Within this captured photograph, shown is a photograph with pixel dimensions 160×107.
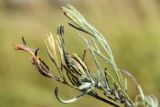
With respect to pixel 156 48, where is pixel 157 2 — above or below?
above

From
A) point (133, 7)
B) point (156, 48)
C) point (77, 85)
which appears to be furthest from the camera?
point (133, 7)

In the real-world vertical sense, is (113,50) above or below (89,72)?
above

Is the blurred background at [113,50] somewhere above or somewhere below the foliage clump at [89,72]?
above

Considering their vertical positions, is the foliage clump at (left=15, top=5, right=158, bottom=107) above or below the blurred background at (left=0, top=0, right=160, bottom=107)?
below

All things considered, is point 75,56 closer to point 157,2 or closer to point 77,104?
point 77,104

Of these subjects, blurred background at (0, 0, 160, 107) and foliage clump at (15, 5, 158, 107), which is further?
blurred background at (0, 0, 160, 107)

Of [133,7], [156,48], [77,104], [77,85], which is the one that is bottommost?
[77,85]

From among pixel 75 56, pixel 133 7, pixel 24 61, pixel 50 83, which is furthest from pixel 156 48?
pixel 75 56

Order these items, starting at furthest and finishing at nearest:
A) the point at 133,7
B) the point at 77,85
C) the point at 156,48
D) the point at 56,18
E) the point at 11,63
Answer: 1. the point at 56,18
2. the point at 11,63
3. the point at 133,7
4. the point at 156,48
5. the point at 77,85

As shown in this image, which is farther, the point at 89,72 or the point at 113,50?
the point at 113,50

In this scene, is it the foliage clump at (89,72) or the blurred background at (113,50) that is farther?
the blurred background at (113,50)

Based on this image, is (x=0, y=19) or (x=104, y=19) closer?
(x=104, y=19)
